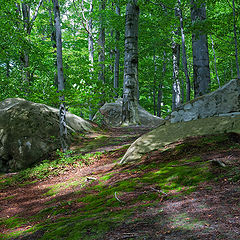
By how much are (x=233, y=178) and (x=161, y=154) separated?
191cm

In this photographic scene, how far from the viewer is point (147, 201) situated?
2.51 meters

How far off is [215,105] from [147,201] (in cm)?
335

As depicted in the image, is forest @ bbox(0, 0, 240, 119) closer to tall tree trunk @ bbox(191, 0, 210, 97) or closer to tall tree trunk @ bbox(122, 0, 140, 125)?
tall tree trunk @ bbox(191, 0, 210, 97)

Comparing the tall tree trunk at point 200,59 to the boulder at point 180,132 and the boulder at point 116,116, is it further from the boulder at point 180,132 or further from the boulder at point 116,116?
the boulder at point 116,116

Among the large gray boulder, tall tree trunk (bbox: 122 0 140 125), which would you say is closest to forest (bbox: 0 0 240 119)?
tall tree trunk (bbox: 122 0 140 125)

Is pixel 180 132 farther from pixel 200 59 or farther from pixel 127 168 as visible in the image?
pixel 200 59

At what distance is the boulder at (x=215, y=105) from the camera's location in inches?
186

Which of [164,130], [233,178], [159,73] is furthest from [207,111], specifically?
[159,73]

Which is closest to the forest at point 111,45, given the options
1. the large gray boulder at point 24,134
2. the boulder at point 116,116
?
the large gray boulder at point 24,134

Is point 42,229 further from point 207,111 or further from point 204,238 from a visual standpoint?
point 207,111

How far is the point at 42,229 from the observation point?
2373mm

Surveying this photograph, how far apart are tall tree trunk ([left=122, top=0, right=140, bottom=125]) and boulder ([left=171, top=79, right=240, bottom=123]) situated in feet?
19.3

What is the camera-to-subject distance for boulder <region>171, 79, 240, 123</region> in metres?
4.73

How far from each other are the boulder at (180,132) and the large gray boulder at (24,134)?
3.12 meters
